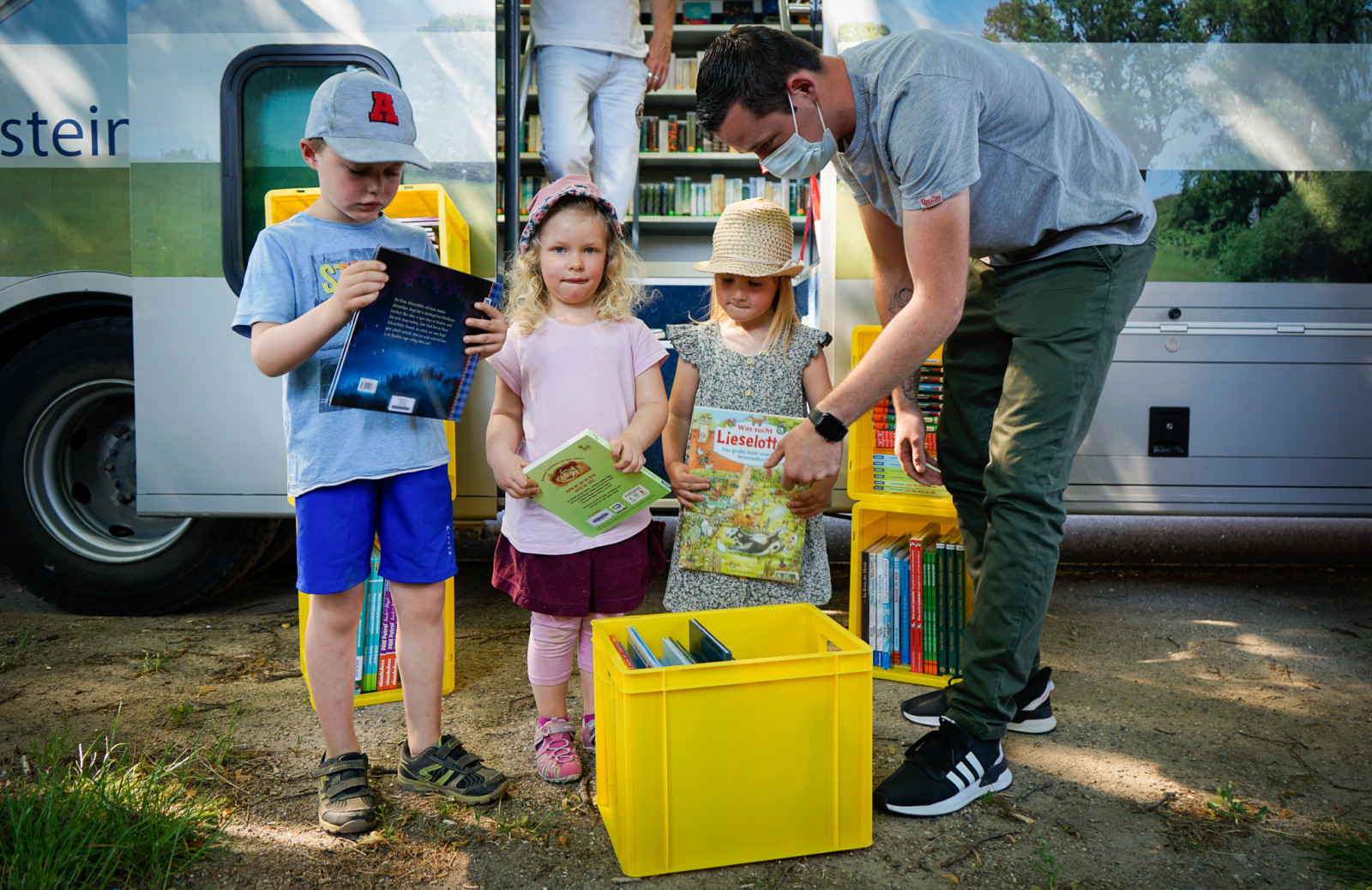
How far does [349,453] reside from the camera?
192cm

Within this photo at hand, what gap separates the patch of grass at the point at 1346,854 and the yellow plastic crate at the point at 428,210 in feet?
8.54

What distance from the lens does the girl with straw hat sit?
7.89ft

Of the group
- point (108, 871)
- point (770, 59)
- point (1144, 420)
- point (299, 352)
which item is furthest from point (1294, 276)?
point (108, 871)

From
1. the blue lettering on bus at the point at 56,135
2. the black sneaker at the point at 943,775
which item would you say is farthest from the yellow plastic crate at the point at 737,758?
the blue lettering on bus at the point at 56,135

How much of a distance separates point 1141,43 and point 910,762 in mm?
2715

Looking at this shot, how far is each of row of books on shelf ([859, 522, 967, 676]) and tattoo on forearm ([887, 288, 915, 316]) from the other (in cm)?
80

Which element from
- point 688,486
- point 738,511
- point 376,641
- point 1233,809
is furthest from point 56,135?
point 1233,809

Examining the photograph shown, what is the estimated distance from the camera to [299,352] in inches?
70.2

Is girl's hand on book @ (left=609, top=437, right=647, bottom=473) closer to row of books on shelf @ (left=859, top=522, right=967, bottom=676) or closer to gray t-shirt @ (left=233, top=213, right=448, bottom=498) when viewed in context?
gray t-shirt @ (left=233, top=213, right=448, bottom=498)

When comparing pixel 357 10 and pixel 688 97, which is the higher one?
pixel 688 97

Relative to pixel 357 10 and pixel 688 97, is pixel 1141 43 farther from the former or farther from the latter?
pixel 688 97

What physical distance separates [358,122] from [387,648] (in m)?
1.59

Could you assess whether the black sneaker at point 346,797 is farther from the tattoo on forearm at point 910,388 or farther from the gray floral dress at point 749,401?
the tattoo on forearm at point 910,388

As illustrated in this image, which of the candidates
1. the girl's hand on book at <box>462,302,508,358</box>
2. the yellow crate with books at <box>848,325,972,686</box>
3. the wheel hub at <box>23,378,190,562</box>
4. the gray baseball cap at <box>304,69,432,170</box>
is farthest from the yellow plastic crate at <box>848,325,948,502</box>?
the wheel hub at <box>23,378,190,562</box>
